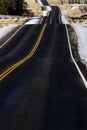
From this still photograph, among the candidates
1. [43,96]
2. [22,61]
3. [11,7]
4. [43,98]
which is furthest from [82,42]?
[11,7]

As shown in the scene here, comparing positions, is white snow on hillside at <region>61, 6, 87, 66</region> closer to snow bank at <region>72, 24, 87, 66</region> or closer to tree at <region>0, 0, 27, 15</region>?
snow bank at <region>72, 24, 87, 66</region>

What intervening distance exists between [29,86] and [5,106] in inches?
194

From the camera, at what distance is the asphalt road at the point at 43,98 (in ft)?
42.5

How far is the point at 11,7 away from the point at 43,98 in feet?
291

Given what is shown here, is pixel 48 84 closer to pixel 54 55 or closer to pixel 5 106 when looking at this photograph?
pixel 5 106

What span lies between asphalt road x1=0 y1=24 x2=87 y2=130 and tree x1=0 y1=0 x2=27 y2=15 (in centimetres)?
6798

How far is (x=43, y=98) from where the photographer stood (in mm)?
16812

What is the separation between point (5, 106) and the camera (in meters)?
15.1

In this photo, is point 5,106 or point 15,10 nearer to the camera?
point 5,106

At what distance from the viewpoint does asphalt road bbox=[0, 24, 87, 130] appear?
42.5 ft

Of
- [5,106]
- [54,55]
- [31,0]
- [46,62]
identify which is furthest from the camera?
[31,0]

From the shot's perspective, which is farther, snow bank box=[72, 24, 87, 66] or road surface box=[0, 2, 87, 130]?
snow bank box=[72, 24, 87, 66]

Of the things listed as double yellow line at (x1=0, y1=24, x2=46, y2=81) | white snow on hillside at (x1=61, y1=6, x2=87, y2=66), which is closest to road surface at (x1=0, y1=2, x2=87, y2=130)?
double yellow line at (x1=0, y1=24, x2=46, y2=81)

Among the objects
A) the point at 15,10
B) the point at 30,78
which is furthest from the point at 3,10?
the point at 30,78
